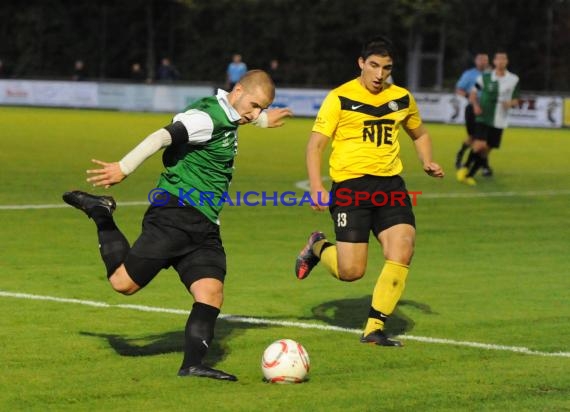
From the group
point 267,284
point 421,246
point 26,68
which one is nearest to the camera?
point 267,284

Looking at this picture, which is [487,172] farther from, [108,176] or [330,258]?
[108,176]

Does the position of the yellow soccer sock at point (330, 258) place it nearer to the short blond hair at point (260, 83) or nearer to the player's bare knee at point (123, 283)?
the player's bare knee at point (123, 283)

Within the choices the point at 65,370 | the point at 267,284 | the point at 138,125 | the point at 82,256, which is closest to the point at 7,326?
the point at 65,370

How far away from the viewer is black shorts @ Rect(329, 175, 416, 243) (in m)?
10.1

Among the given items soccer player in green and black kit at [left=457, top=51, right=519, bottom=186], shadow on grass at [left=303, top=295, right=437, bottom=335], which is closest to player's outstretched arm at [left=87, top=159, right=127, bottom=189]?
shadow on grass at [left=303, top=295, right=437, bottom=335]

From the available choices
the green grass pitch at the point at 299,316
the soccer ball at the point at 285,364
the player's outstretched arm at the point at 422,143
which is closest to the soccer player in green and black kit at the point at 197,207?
the soccer ball at the point at 285,364

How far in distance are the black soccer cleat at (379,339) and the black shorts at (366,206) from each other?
851mm

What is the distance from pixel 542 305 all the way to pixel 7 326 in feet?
14.7

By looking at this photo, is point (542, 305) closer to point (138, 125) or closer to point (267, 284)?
point (267, 284)

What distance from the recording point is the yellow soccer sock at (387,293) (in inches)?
384

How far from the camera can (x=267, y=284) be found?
12539 mm

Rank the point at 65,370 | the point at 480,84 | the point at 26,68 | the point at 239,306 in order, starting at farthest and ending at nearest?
A: the point at 26,68 → the point at 480,84 → the point at 239,306 → the point at 65,370

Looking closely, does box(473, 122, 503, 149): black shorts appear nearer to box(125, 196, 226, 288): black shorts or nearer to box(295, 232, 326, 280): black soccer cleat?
box(295, 232, 326, 280): black soccer cleat

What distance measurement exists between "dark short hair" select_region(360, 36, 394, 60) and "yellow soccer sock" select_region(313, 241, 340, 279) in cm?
156
